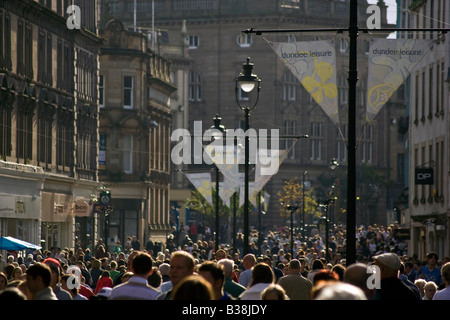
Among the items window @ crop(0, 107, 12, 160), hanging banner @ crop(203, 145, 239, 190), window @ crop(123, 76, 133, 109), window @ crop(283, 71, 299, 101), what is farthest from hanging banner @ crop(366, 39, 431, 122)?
window @ crop(283, 71, 299, 101)

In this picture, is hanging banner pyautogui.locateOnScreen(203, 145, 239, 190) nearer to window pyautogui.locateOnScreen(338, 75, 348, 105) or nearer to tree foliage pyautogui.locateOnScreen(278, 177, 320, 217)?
tree foliage pyautogui.locateOnScreen(278, 177, 320, 217)

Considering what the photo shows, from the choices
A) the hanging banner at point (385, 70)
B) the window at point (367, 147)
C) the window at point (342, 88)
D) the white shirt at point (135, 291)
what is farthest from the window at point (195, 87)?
the white shirt at point (135, 291)

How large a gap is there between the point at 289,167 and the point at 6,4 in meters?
75.0

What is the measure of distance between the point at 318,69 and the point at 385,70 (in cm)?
121

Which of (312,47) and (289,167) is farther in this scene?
(289,167)

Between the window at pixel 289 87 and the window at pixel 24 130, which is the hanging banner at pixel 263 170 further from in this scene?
the window at pixel 289 87

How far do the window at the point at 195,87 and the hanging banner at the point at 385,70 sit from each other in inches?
3855

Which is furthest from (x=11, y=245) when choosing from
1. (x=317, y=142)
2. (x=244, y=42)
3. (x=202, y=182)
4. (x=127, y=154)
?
(x=317, y=142)

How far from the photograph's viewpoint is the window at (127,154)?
82.6 meters

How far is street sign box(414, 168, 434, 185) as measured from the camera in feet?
160

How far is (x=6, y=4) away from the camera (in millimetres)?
50031

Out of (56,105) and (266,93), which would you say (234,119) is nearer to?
(266,93)

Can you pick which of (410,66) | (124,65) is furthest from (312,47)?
(124,65)

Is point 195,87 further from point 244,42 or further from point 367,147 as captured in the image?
point 367,147
